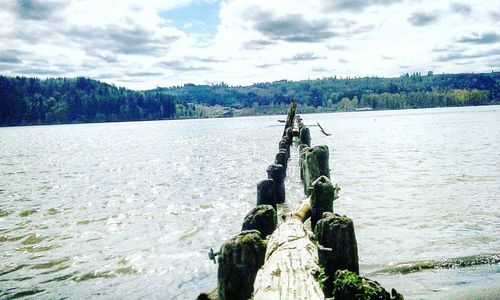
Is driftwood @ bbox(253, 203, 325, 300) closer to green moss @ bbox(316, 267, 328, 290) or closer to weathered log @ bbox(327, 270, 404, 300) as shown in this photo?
green moss @ bbox(316, 267, 328, 290)

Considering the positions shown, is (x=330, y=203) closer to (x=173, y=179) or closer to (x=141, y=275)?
(x=141, y=275)

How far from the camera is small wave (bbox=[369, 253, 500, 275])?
321 inches

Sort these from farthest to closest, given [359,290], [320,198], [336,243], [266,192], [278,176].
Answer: [278,176], [266,192], [320,198], [336,243], [359,290]

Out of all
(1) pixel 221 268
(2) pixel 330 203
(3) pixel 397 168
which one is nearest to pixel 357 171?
(3) pixel 397 168

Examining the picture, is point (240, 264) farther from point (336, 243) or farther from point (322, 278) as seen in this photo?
point (336, 243)

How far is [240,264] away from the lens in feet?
16.1

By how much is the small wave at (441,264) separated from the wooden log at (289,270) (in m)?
3.04

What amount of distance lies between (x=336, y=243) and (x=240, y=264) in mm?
1232

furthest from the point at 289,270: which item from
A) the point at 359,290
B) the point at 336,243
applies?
the point at 336,243

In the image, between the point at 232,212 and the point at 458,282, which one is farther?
the point at 232,212

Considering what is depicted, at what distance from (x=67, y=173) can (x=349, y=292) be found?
2981 cm

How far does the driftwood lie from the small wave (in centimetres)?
291

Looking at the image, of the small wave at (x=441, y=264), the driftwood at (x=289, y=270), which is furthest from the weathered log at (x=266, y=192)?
the driftwood at (x=289, y=270)

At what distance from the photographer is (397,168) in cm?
2402
